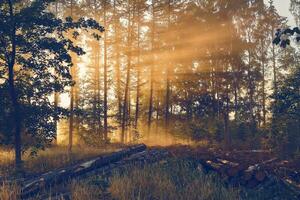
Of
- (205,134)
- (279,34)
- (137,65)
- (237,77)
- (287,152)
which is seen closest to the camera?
(279,34)

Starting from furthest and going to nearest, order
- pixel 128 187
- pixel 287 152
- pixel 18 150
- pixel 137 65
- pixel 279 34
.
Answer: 1. pixel 137 65
2. pixel 287 152
3. pixel 18 150
4. pixel 128 187
5. pixel 279 34

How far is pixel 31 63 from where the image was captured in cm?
1349

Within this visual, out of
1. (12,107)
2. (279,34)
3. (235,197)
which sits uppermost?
(279,34)

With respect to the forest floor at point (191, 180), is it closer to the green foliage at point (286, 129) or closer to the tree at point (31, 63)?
the tree at point (31, 63)

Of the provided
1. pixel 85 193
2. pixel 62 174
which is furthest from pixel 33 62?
pixel 85 193

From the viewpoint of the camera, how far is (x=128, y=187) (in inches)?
310

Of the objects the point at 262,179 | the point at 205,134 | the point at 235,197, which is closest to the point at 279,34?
the point at 235,197

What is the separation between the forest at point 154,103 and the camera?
8898 mm

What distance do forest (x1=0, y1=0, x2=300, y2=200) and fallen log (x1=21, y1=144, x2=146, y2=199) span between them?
36 millimetres

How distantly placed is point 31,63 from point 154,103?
22.5 metres

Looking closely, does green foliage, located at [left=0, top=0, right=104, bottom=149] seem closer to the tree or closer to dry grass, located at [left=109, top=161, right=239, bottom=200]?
the tree

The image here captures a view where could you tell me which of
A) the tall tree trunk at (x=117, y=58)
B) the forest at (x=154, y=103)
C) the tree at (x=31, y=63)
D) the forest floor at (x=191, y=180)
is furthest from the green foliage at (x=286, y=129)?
the tall tree trunk at (x=117, y=58)

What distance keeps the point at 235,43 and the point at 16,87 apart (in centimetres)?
1763

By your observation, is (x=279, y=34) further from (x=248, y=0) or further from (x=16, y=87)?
(x=248, y=0)
